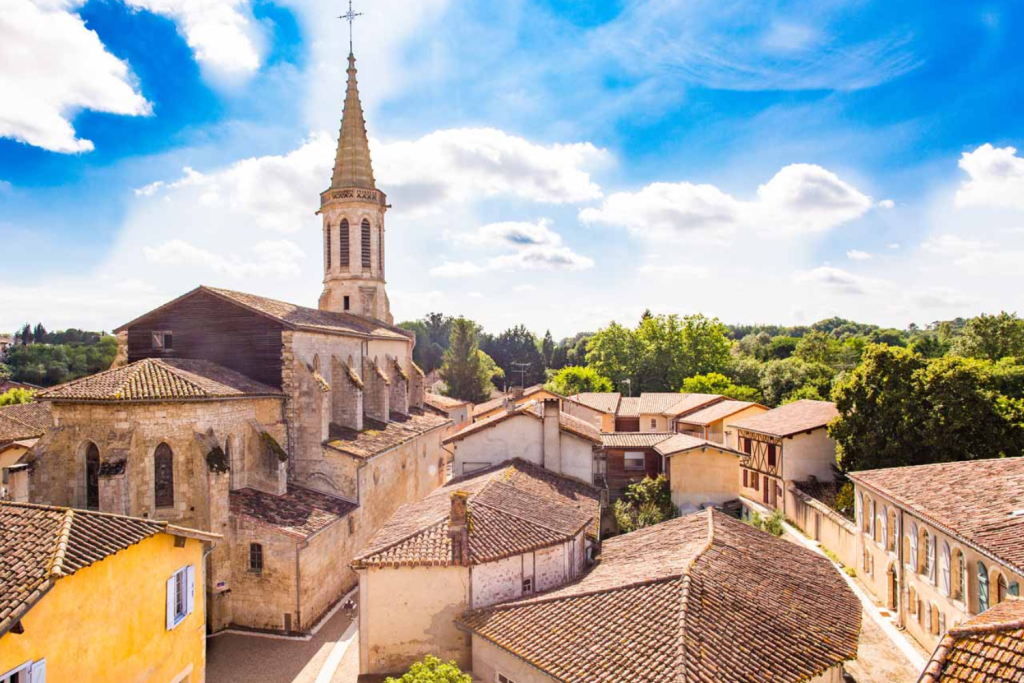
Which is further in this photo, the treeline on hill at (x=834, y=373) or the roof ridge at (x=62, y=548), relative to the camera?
the treeline on hill at (x=834, y=373)

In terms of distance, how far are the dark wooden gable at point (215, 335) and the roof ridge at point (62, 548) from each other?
14.8 m

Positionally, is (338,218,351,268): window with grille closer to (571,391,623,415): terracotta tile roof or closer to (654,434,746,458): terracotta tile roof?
(654,434,746,458): terracotta tile roof

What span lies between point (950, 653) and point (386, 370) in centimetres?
3325

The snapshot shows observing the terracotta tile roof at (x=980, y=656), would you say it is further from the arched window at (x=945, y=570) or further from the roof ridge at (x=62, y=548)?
the roof ridge at (x=62, y=548)

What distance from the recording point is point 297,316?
97.6 feet

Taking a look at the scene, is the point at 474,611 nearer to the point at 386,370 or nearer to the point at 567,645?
the point at 567,645

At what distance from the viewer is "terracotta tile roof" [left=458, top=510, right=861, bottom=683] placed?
41.9 feet

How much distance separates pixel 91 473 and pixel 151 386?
340 cm

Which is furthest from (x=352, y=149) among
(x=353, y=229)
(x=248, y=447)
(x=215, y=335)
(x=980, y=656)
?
(x=980, y=656)

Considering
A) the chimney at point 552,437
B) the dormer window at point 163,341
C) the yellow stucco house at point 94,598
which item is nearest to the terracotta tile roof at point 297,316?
the dormer window at point 163,341

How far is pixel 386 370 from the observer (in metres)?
39.2

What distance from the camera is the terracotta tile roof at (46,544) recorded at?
9484 mm

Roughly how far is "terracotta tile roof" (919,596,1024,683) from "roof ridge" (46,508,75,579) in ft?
42.9

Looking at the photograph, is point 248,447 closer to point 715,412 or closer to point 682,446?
point 682,446
